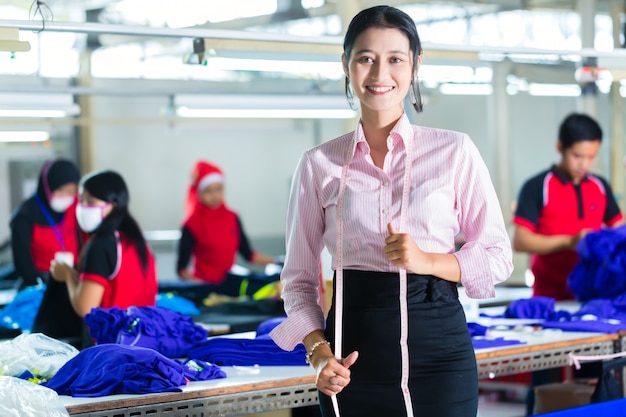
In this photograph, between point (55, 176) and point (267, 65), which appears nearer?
→ point (267, 65)

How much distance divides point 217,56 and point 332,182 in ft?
6.75

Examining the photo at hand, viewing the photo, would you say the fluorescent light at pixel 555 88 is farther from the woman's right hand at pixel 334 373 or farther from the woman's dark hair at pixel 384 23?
the woman's right hand at pixel 334 373

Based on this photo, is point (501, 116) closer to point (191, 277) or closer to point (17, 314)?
point (191, 277)

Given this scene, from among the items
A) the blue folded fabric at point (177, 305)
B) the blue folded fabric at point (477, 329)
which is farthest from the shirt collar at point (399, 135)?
the blue folded fabric at point (177, 305)

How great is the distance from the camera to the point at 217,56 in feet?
13.2

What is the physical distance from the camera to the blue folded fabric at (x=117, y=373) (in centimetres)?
298

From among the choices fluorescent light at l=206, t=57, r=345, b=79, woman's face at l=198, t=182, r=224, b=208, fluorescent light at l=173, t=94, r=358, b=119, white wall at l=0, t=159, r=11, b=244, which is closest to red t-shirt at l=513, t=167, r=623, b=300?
fluorescent light at l=206, t=57, r=345, b=79

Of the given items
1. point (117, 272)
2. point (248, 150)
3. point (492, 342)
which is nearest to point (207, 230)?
point (117, 272)

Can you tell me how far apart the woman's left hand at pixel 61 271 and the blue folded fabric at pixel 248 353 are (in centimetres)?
111

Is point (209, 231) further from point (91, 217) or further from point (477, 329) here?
point (477, 329)

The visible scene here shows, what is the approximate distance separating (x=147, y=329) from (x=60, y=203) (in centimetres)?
322

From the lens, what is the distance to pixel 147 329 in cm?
363

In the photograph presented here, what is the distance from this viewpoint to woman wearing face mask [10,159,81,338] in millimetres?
6516

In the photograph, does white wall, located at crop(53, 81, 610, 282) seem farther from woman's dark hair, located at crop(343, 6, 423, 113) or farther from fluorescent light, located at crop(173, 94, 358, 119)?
woman's dark hair, located at crop(343, 6, 423, 113)
